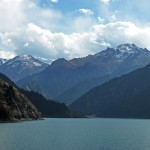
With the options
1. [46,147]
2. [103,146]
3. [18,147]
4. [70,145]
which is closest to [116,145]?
[103,146]

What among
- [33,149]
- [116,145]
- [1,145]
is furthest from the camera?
[116,145]

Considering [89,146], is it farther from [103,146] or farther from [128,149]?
[128,149]

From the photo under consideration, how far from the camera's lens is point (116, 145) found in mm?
133000

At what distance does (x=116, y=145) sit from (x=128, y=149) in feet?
34.6

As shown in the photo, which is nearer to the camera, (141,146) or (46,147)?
(46,147)

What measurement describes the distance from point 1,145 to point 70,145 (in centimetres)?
2243

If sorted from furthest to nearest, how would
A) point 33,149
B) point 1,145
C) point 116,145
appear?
point 116,145 < point 1,145 < point 33,149

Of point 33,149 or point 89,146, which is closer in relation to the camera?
point 33,149

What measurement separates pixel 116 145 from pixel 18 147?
33584 mm

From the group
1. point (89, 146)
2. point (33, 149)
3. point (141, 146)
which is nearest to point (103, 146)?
point (89, 146)

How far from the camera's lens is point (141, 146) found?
5187 inches

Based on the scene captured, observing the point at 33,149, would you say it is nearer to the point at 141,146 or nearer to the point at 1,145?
the point at 1,145

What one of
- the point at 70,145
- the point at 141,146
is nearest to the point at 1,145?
the point at 70,145

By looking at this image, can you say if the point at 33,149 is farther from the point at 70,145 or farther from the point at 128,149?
the point at 128,149
